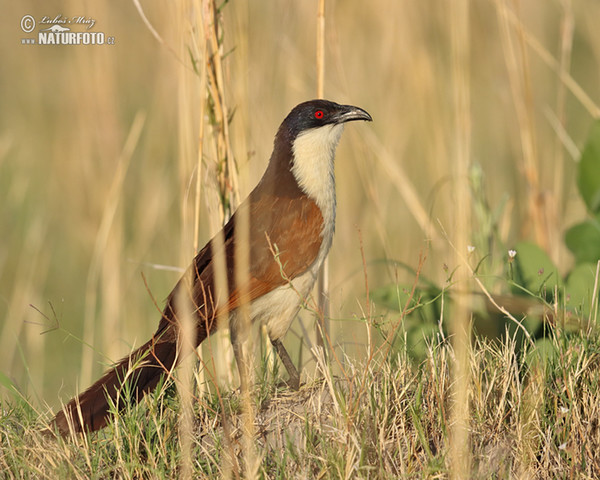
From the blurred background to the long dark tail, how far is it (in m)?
0.27

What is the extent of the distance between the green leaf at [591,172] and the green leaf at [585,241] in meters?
0.12

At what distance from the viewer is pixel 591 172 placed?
12.2ft

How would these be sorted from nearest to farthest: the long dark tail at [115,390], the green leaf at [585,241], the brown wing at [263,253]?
the long dark tail at [115,390] → the brown wing at [263,253] → the green leaf at [585,241]

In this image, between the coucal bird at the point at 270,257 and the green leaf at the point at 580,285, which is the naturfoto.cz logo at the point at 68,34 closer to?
the coucal bird at the point at 270,257

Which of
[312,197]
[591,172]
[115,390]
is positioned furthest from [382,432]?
[591,172]

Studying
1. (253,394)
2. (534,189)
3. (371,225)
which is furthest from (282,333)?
(371,225)

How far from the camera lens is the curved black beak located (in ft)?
11.3

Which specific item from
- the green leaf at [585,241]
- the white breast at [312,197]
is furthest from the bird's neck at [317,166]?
the green leaf at [585,241]

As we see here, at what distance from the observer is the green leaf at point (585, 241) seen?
11.8 ft

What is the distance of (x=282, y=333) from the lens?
11.3 feet

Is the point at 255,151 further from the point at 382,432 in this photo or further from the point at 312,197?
the point at 382,432

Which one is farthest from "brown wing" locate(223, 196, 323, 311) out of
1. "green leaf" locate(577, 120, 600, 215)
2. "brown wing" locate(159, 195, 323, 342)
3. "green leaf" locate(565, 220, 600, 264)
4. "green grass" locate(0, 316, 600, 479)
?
"green leaf" locate(577, 120, 600, 215)

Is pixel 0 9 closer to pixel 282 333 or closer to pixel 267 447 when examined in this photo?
pixel 282 333

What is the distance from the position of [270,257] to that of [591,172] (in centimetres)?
163
